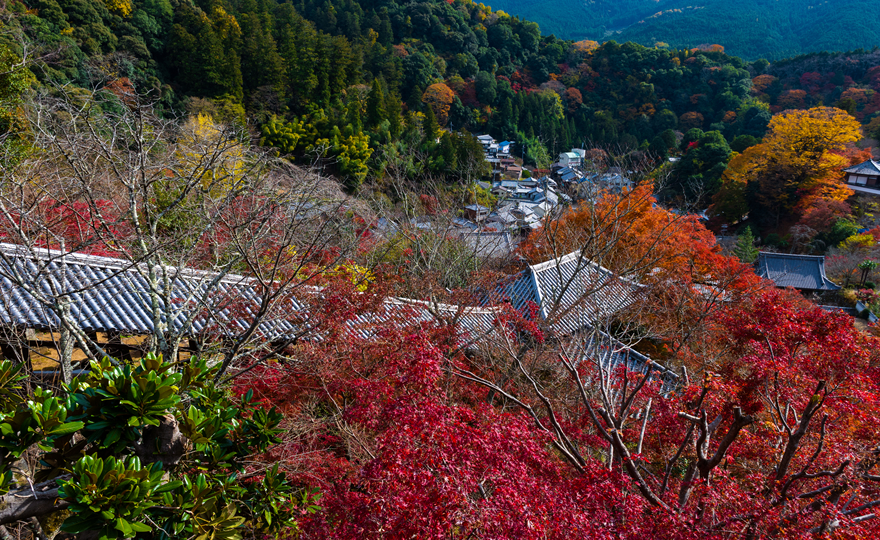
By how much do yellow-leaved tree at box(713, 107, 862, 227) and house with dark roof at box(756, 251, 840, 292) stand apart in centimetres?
582

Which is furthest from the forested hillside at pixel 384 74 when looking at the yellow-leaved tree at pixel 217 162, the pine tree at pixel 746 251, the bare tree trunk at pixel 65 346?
the pine tree at pixel 746 251

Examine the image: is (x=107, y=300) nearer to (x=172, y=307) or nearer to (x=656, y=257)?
(x=172, y=307)

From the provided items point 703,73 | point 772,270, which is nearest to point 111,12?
point 772,270

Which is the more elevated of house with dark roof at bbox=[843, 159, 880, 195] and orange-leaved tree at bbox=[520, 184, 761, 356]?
orange-leaved tree at bbox=[520, 184, 761, 356]

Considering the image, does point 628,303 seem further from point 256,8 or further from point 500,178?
point 256,8

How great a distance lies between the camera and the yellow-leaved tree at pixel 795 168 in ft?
95.0

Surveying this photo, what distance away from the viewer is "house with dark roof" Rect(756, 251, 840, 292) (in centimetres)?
2466

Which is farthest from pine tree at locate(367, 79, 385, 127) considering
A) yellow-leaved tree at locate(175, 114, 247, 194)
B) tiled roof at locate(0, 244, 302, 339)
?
tiled roof at locate(0, 244, 302, 339)

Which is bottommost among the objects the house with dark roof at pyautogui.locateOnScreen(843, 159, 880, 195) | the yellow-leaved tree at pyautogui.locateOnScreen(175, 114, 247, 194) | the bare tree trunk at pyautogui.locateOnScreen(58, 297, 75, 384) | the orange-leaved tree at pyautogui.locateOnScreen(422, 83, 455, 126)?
the house with dark roof at pyautogui.locateOnScreen(843, 159, 880, 195)

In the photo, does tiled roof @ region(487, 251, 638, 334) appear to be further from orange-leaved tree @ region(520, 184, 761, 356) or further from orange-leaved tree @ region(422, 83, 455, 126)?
orange-leaved tree @ region(422, 83, 455, 126)

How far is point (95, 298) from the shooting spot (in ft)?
27.9

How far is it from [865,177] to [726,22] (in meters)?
90.1

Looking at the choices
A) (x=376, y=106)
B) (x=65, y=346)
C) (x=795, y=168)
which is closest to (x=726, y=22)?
(x=795, y=168)

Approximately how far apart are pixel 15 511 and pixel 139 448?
60 cm
